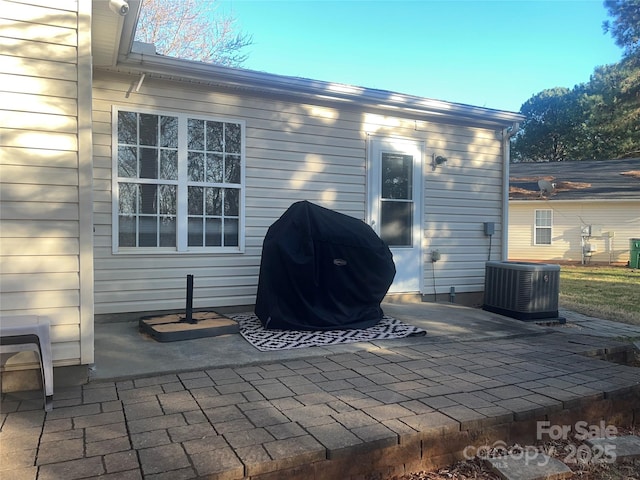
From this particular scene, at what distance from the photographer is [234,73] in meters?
5.17

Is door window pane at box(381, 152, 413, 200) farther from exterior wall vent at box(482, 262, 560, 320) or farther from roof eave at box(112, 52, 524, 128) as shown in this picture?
exterior wall vent at box(482, 262, 560, 320)

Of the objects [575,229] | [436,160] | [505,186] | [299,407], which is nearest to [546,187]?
[575,229]

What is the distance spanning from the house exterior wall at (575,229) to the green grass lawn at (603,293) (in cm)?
271

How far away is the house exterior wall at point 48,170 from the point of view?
297 cm

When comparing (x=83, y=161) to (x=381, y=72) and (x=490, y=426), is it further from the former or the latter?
(x=381, y=72)

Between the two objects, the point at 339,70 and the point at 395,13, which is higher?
the point at 339,70

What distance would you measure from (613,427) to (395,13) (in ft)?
35.6

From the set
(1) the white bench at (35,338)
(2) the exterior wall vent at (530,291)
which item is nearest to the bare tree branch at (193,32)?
(2) the exterior wall vent at (530,291)

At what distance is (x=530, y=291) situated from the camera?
5.81 m

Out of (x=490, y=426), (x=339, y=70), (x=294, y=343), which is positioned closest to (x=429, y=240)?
(x=294, y=343)

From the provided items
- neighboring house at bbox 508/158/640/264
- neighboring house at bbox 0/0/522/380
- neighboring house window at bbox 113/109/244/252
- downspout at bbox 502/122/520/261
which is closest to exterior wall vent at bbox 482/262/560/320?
neighboring house at bbox 0/0/522/380

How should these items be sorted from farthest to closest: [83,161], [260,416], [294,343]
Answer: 1. [294,343]
2. [83,161]
3. [260,416]

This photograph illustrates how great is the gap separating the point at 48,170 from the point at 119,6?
1357 millimetres

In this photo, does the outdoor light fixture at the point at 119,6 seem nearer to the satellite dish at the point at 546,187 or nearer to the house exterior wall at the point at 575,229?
the house exterior wall at the point at 575,229
